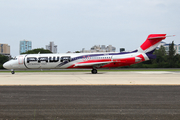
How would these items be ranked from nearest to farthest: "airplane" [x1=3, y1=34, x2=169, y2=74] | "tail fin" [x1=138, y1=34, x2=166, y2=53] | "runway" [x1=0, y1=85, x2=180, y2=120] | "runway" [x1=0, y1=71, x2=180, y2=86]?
"runway" [x1=0, y1=85, x2=180, y2=120], "runway" [x1=0, y1=71, x2=180, y2=86], "airplane" [x1=3, y1=34, x2=169, y2=74], "tail fin" [x1=138, y1=34, x2=166, y2=53]

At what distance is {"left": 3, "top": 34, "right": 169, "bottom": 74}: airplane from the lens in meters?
33.5

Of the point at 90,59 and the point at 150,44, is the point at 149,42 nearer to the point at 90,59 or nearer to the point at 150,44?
the point at 150,44

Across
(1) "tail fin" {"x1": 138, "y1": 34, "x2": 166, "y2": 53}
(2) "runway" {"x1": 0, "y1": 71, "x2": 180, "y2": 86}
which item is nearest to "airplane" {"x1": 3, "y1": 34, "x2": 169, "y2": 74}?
(1) "tail fin" {"x1": 138, "y1": 34, "x2": 166, "y2": 53}

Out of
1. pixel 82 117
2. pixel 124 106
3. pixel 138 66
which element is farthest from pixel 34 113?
pixel 138 66

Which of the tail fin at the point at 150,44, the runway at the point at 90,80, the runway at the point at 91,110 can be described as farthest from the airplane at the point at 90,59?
the runway at the point at 91,110

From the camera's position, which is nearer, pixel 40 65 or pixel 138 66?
pixel 40 65

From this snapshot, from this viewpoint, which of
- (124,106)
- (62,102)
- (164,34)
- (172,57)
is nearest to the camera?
(124,106)

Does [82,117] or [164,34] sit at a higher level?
[164,34]

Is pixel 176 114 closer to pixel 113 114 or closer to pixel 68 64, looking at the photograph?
pixel 113 114

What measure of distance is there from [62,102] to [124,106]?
8.90ft

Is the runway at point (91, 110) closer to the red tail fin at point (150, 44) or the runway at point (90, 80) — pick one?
the runway at point (90, 80)

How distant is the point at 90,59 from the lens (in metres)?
33.8

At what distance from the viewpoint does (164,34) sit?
1308 inches

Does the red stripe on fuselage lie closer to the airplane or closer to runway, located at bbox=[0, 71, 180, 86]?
the airplane
